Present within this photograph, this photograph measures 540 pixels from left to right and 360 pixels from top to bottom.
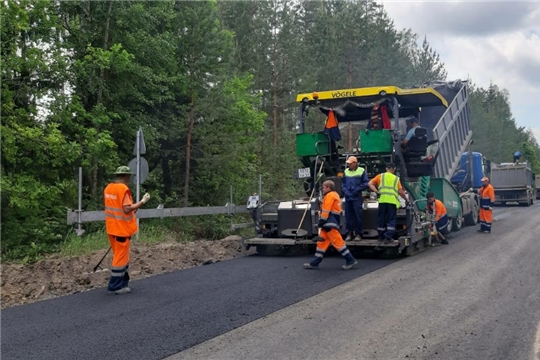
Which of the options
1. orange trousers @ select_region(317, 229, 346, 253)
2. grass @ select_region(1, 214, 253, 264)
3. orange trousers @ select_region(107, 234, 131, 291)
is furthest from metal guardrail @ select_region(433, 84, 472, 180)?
orange trousers @ select_region(107, 234, 131, 291)

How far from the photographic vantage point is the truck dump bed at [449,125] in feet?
40.0

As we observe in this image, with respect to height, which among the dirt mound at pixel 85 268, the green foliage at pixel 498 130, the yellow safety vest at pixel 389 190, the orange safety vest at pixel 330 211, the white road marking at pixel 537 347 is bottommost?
the dirt mound at pixel 85 268

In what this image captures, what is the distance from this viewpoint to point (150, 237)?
11.5 m

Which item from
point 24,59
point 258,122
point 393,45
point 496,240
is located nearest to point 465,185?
point 496,240

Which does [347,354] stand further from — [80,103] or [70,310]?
[80,103]

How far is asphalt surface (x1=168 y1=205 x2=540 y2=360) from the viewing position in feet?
14.5

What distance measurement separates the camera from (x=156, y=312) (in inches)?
227

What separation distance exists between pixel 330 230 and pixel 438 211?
15.9 ft

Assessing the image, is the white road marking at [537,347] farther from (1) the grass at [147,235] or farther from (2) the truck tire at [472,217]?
(2) the truck tire at [472,217]

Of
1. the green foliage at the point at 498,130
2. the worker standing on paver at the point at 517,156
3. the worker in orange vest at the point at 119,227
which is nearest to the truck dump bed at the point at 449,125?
the worker in orange vest at the point at 119,227

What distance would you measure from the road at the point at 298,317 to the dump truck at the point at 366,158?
1.35 metres

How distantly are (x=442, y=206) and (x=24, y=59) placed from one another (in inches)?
392

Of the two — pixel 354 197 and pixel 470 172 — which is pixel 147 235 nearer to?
pixel 354 197

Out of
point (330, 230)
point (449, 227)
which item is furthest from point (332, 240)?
point (449, 227)
